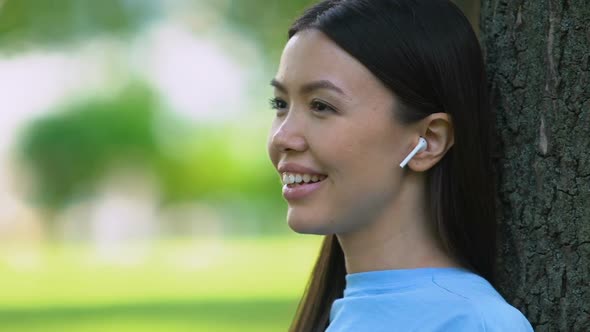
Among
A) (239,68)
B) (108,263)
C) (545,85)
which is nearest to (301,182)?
(545,85)

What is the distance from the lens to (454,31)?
2.67 metres

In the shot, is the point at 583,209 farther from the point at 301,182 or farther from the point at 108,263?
the point at 108,263

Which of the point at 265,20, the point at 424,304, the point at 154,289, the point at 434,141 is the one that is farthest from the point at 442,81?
the point at 154,289

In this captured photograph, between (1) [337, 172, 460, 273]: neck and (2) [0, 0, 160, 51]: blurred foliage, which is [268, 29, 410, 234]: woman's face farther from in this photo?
(2) [0, 0, 160, 51]: blurred foliage

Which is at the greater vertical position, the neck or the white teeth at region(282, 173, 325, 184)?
the white teeth at region(282, 173, 325, 184)

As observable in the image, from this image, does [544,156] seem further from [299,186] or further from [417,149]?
[299,186]

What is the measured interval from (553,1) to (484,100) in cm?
30

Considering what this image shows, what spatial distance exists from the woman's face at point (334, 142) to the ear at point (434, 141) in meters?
0.05

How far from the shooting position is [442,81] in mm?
2594

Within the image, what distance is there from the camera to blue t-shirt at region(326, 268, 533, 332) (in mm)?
2453

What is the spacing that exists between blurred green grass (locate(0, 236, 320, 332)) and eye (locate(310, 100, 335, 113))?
7.32 m

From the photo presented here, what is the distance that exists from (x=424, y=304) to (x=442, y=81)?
1.77 feet

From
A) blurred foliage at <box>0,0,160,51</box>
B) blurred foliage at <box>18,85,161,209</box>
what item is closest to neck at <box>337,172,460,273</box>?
blurred foliage at <box>0,0,160,51</box>

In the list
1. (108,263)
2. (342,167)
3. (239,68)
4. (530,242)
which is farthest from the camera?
(239,68)
